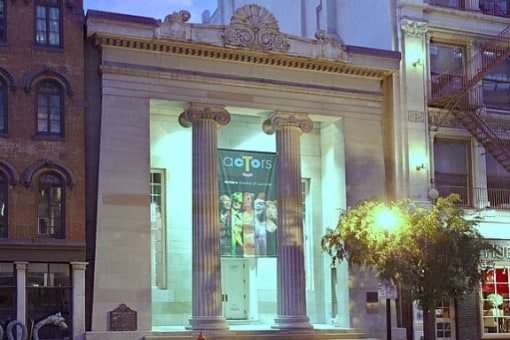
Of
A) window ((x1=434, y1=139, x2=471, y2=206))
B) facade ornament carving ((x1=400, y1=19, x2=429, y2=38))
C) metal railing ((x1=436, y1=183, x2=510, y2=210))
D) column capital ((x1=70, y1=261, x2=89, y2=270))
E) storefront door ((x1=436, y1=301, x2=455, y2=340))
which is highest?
facade ornament carving ((x1=400, y1=19, x2=429, y2=38))

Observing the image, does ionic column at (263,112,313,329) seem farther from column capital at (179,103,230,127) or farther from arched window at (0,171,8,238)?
arched window at (0,171,8,238)

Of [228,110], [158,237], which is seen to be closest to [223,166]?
[228,110]

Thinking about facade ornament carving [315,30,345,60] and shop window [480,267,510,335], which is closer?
facade ornament carving [315,30,345,60]

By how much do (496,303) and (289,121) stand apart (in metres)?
11.3

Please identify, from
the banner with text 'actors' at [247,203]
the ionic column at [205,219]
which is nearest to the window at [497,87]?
the banner with text 'actors' at [247,203]

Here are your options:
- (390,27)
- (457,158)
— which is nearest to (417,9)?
(390,27)

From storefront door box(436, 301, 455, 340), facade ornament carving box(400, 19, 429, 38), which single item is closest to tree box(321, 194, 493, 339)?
storefront door box(436, 301, 455, 340)

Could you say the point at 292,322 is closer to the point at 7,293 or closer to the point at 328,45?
the point at 7,293

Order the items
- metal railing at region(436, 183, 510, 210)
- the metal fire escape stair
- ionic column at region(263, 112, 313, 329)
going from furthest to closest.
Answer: metal railing at region(436, 183, 510, 210) → the metal fire escape stair → ionic column at region(263, 112, 313, 329)

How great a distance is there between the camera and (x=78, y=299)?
3069 cm

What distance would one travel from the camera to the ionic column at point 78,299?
100ft

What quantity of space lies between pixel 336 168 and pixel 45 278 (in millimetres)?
12384

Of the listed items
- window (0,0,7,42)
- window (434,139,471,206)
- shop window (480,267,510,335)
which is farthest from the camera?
window (434,139,471,206)

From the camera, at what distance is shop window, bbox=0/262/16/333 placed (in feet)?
97.3
